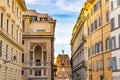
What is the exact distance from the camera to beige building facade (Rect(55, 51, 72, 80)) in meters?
144

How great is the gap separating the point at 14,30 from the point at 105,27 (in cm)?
1331

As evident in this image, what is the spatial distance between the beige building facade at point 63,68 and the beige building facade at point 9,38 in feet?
314

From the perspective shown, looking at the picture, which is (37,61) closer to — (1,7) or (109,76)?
(109,76)

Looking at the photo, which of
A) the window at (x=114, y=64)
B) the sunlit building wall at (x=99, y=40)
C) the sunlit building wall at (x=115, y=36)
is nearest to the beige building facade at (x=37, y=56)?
the sunlit building wall at (x=99, y=40)

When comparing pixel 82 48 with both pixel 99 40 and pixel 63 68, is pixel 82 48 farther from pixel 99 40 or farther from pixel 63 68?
pixel 63 68

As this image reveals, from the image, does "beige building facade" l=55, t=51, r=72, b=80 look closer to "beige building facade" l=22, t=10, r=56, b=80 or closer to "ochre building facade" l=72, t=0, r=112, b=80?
"beige building facade" l=22, t=10, r=56, b=80

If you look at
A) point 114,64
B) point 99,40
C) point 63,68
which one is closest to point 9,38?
point 114,64

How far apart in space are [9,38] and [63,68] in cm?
11212

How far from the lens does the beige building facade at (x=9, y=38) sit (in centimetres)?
3588

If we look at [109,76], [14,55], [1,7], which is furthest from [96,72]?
[1,7]

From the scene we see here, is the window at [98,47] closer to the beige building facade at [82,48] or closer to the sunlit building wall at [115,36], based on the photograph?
the sunlit building wall at [115,36]

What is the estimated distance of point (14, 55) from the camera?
145 feet

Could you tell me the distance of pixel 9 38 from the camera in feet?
128

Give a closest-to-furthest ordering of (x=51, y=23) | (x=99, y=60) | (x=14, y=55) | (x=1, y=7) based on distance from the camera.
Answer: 1. (x=1, y=7)
2. (x=14, y=55)
3. (x=99, y=60)
4. (x=51, y=23)
